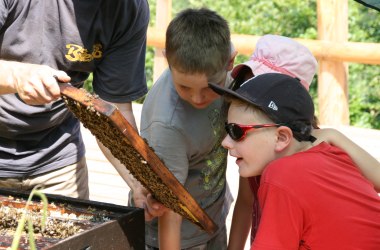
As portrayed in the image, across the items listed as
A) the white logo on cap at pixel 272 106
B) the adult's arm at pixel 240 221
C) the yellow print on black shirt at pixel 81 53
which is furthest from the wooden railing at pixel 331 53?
the white logo on cap at pixel 272 106

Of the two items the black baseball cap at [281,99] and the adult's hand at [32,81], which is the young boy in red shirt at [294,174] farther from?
the adult's hand at [32,81]

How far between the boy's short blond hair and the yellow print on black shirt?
0.32m

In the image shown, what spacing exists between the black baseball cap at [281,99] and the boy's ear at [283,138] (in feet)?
0.08

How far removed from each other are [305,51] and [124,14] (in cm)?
81

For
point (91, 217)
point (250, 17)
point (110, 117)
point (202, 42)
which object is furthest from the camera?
point (250, 17)

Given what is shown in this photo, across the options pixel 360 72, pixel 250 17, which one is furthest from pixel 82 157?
pixel 250 17

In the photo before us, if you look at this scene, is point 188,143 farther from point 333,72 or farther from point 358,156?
point 333,72

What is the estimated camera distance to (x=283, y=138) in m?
2.71

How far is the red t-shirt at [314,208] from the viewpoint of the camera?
2465mm

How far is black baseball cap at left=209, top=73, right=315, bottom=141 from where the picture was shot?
106 inches

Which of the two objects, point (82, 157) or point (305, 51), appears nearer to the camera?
point (305, 51)

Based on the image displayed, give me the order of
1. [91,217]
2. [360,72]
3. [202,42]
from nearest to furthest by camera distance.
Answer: [91,217] < [202,42] < [360,72]

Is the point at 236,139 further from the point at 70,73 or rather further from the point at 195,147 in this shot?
the point at 70,73

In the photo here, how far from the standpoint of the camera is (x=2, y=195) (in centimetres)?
289
